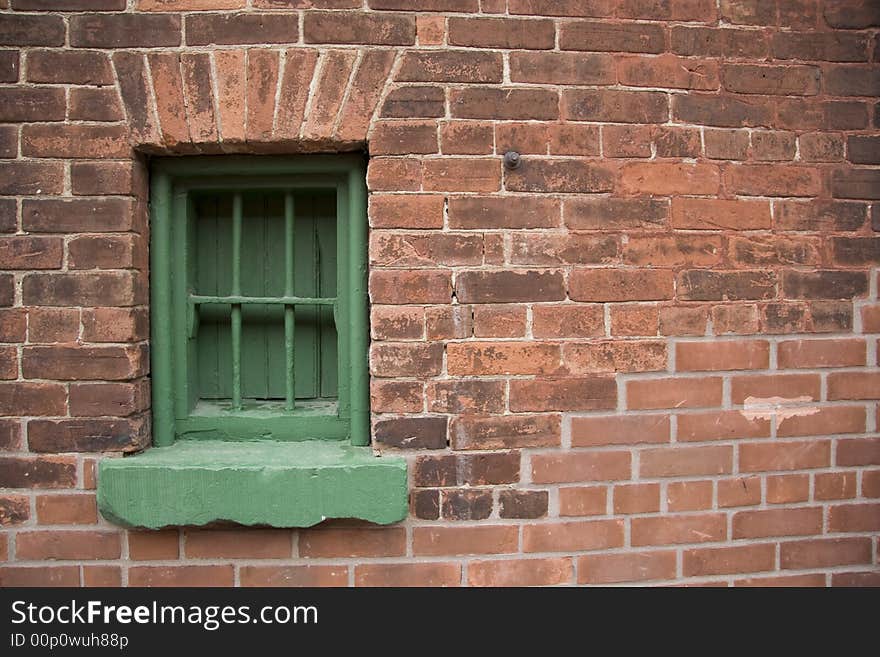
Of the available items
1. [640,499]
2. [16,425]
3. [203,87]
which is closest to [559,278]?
[640,499]

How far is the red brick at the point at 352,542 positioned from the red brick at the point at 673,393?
906mm

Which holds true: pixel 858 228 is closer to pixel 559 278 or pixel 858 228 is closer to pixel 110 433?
pixel 559 278

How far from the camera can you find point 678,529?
2.07 meters

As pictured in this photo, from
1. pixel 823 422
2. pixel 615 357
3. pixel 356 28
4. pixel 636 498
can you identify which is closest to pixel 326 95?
pixel 356 28

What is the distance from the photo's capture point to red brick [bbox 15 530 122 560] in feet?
6.45

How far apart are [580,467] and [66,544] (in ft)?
5.62

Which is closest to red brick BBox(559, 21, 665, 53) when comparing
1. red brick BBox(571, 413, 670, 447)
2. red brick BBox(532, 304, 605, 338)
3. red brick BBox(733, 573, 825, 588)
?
red brick BBox(532, 304, 605, 338)

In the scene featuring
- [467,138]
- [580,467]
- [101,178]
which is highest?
[467,138]

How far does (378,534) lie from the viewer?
2000 mm

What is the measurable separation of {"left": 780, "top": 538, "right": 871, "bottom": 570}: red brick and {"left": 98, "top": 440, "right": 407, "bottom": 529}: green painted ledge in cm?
138

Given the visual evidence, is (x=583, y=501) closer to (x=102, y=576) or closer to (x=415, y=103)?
(x=415, y=103)

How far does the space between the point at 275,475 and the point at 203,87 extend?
1.26m

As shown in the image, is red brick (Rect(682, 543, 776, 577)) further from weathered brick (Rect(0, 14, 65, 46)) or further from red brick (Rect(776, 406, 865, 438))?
weathered brick (Rect(0, 14, 65, 46))

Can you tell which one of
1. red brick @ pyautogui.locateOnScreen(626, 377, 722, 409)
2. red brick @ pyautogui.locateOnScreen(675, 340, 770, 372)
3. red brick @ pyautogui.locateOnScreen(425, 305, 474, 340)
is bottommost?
red brick @ pyautogui.locateOnScreen(626, 377, 722, 409)
